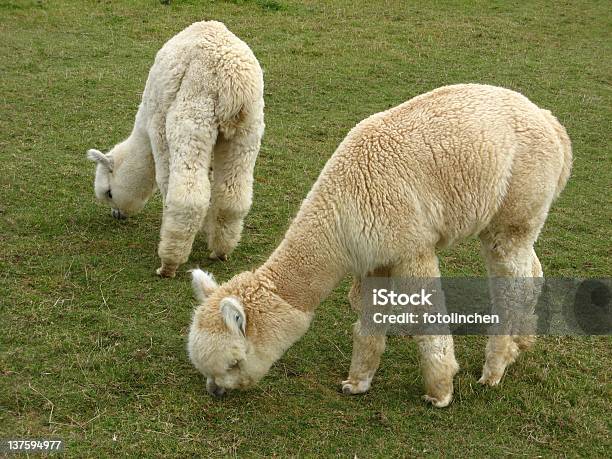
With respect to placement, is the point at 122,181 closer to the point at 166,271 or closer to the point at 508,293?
the point at 166,271

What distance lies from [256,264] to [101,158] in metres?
1.70

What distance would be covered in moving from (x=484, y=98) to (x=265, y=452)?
2.48m

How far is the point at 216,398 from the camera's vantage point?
446 cm

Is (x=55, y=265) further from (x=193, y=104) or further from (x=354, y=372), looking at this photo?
(x=354, y=372)

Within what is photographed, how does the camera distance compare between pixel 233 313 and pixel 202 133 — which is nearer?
pixel 233 313

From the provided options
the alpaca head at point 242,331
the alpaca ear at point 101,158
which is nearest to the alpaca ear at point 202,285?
the alpaca head at point 242,331

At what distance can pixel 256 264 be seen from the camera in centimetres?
631

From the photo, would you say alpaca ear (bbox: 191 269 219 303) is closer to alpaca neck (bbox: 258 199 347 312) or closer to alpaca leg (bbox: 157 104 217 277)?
alpaca neck (bbox: 258 199 347 312)

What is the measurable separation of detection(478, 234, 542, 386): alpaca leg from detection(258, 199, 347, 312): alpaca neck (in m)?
1.01

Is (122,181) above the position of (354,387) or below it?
above

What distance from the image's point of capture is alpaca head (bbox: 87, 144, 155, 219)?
6.50 m

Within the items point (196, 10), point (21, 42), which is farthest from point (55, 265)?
point (196, 10)

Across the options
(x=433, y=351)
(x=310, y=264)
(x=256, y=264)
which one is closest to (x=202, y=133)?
(x=256, y=264)

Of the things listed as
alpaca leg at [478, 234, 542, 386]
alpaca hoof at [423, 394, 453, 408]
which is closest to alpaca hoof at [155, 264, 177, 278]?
alpaca hoof at [423, 394, 453, 408]
